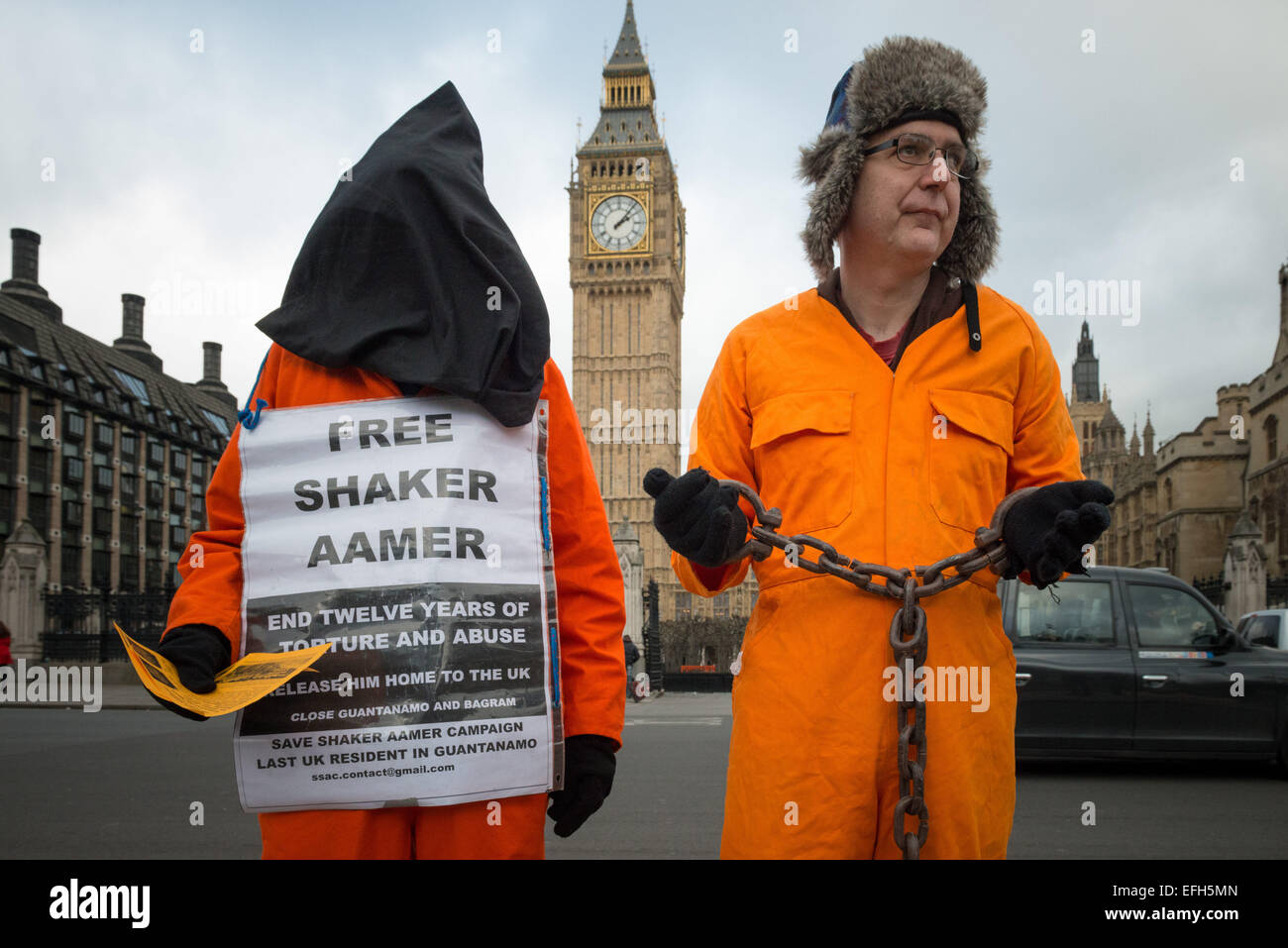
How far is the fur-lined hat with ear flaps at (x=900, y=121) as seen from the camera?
2207mm

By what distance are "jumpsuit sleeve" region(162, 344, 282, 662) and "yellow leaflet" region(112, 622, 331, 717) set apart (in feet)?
0.50

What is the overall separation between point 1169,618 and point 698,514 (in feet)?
25.3

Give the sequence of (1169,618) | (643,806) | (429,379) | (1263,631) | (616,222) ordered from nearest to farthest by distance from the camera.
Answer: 1. (429,379)
2. (643,806)
3. (1169,618)
4. (1263,631)
5. (616,222)

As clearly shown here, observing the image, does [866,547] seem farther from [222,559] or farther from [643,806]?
[643,806]

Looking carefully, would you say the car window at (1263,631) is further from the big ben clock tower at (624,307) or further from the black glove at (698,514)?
the big ben clock tower at (624,307)

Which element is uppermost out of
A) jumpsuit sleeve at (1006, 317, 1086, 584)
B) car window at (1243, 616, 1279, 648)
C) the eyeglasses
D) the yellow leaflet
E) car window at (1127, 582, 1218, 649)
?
the eyeglasses

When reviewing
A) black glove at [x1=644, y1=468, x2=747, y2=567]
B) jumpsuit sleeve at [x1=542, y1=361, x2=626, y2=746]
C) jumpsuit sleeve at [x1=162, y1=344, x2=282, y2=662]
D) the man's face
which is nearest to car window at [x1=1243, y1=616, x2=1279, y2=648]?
the man's face

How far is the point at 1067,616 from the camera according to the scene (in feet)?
27.7

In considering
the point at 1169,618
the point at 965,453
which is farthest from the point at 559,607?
the point at 1169,618

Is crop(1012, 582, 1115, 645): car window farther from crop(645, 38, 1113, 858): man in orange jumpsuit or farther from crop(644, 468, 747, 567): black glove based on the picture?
crop(644, 468, 747, 567): black glove

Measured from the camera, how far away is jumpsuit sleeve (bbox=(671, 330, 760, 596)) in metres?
2.21
